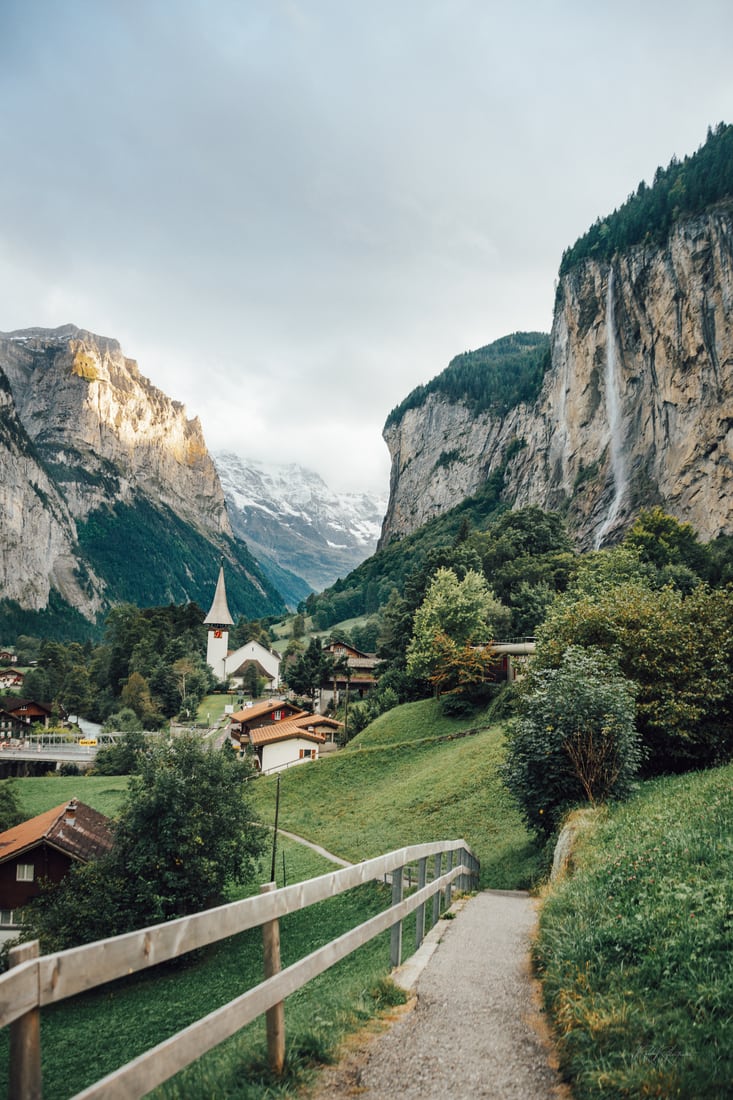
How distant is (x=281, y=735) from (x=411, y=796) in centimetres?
2357

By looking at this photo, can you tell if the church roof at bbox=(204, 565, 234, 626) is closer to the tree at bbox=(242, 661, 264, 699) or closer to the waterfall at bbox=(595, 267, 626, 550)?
the tree at bbox=(242, 661, 264, 699)

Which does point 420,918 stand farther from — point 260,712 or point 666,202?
point 666,202

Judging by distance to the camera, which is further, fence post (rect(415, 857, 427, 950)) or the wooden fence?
fence post (rect(415, 857, 427, 950))

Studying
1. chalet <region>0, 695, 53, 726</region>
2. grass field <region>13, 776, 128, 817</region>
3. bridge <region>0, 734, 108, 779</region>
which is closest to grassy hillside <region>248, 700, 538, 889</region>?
grass field <region>13, 776, 128, 817</region>

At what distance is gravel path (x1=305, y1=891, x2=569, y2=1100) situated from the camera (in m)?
4.44

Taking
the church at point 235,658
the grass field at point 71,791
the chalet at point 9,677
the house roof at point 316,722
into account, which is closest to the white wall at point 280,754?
the house roof at point 316,722

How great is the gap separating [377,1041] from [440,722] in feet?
146

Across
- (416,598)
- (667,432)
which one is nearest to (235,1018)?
(416,598)

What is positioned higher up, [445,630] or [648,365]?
[648,365]

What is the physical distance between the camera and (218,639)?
114 m

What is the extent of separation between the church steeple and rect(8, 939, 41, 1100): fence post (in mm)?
107896

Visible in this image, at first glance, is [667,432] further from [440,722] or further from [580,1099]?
[580,1099]

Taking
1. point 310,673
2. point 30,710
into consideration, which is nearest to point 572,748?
point 310,673

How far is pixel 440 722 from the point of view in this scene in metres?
48.4
